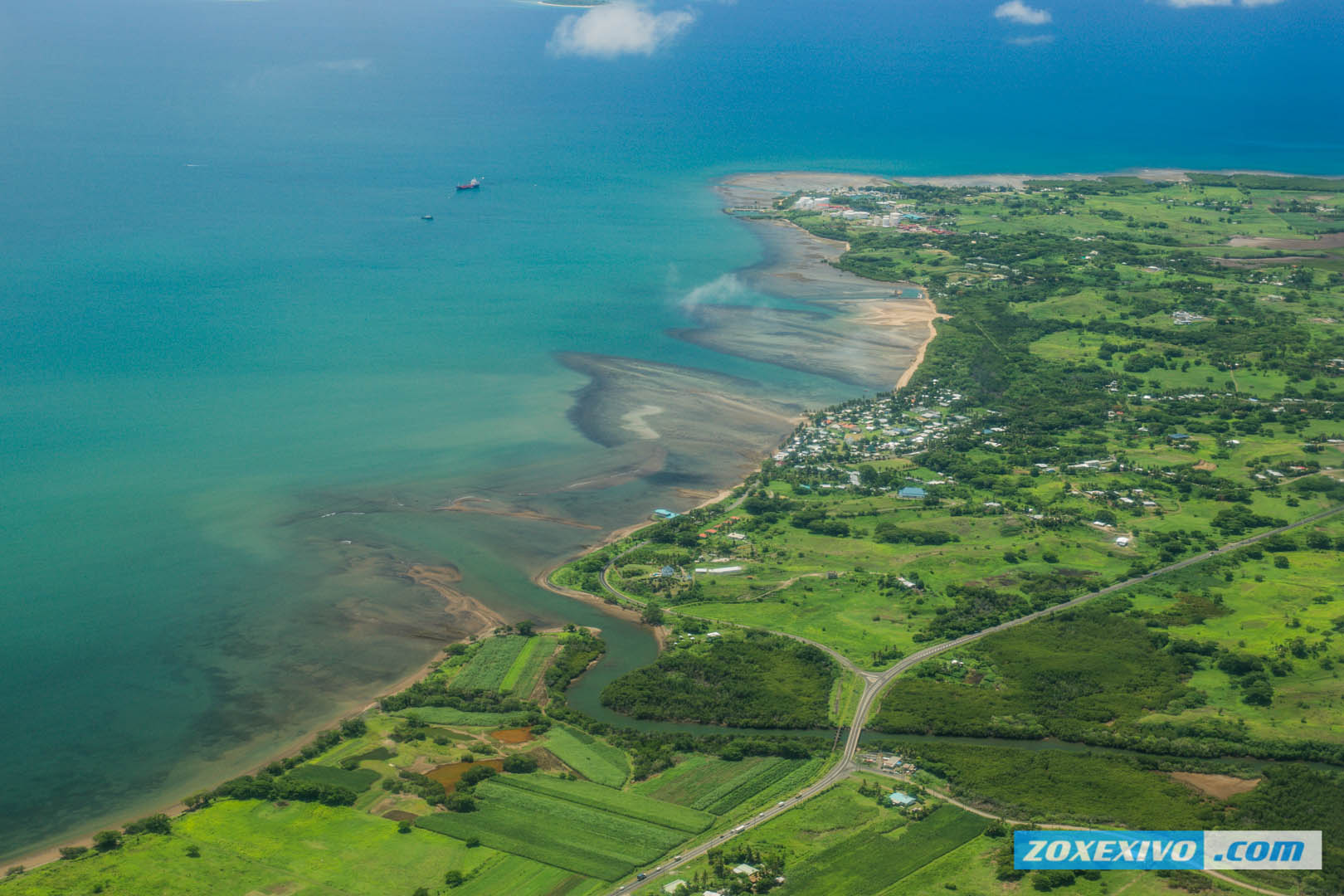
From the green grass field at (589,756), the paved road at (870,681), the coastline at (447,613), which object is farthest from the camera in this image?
the green grass field at (589,756)

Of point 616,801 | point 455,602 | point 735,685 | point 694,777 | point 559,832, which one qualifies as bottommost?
point 559,832

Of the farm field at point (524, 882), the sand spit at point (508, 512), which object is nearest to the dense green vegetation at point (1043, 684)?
the farm field at point (524, 882)

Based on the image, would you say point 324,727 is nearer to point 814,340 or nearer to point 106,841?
point 106,841

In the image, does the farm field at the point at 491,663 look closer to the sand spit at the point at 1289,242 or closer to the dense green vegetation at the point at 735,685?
the dense green vegetation at the point at 735,685

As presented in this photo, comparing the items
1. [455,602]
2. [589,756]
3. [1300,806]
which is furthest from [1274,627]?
[455,602]

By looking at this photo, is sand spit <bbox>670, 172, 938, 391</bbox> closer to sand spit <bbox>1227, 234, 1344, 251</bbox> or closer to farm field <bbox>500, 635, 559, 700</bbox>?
sand spit <bbox>1227, 234, 1344, 251</bbox>
